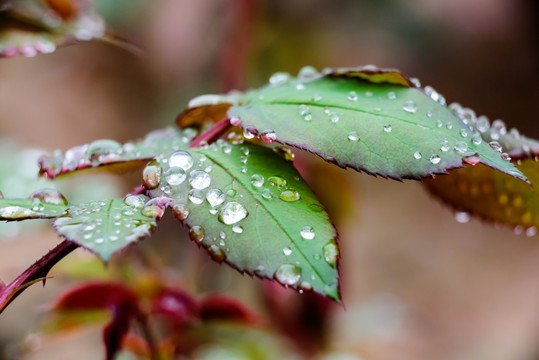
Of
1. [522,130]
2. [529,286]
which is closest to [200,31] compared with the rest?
[522,130]

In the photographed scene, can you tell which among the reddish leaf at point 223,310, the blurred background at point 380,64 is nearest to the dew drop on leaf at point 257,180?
the reddish leaf at point 223,310

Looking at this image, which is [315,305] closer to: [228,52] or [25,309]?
[228,52]

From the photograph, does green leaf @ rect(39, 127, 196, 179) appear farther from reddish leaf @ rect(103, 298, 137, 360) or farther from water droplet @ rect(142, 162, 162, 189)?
reddish leaf @ rect(103, 298, 137, 360)

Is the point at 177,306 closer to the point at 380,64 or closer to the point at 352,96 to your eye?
the point at 352,96

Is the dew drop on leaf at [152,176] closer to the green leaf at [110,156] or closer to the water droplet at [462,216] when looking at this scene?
the green leaf at [110,156]

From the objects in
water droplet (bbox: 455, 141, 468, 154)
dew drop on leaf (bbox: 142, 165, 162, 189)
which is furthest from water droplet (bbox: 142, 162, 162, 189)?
water droplet (bbox: 455, 141, 468, 154)

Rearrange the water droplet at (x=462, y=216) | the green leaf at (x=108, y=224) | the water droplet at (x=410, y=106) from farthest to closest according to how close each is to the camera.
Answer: the water droplet at (x=462, y=216)
the water droplet at (x=410, y=106)
the green leaf at (x=108, y=224)
